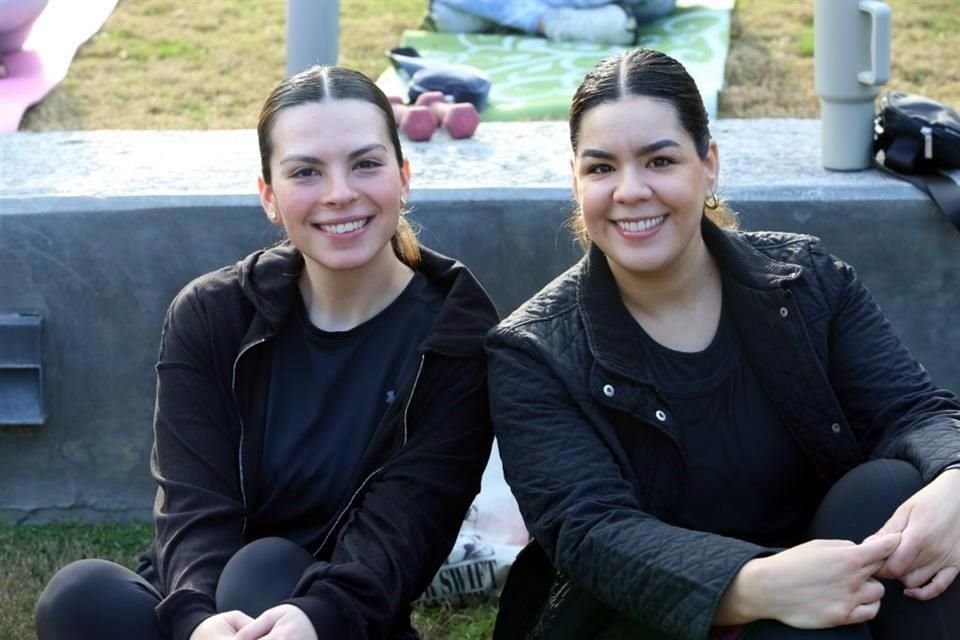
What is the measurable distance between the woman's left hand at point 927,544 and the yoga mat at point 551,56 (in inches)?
129

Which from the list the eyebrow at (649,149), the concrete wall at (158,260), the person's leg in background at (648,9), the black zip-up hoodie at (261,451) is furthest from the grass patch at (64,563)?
the person's leg in background at (648,9)

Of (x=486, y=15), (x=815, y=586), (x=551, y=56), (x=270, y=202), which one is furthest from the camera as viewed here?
(x=486, y=15)

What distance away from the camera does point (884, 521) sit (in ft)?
7.66

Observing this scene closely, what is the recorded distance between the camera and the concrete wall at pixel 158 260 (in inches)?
139

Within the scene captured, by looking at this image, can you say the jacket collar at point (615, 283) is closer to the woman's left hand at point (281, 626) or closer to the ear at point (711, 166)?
the ear at point (711, 166)

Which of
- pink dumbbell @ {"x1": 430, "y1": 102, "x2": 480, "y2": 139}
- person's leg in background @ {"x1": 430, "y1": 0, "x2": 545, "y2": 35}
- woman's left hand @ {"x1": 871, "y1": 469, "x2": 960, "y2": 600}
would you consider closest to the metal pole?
pink dumbbell @ {"x1": 430, "y1": 102, "x2": 480, "y2": 139}

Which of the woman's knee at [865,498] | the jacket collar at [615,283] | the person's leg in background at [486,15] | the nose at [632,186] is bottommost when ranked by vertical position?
the person's leg in background at [486,15]

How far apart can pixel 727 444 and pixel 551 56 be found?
4.09m

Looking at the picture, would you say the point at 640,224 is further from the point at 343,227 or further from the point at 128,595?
the point at 128,595

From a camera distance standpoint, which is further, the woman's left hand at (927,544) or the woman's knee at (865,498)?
the woman's knee at (865,498)

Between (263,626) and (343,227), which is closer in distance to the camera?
(263,626)

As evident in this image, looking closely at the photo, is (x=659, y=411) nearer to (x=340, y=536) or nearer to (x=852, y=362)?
(x=852, y=362)

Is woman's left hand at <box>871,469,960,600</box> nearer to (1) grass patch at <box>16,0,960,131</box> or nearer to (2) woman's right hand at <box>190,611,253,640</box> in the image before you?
(2) woman's right hand at <box>190,611,253,640</box>

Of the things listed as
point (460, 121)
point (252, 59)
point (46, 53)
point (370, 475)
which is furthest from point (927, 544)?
point (46, 53)
